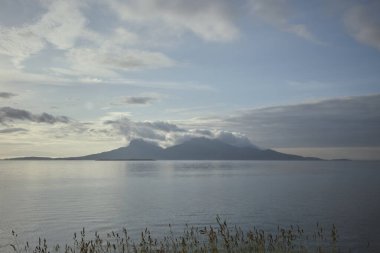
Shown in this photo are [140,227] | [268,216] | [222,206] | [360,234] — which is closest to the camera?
[360,234]

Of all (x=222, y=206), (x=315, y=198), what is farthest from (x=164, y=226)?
(x=315, y=198)

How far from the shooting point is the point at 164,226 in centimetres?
5328

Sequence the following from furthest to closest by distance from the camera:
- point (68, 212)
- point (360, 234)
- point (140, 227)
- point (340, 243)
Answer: point (68, 212), point (140, 227), point (360, 234), point (340, 243)

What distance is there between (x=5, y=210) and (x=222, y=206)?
137 ft

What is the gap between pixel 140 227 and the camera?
173 ft

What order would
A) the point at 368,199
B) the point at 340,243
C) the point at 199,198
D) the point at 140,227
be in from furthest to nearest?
the point at 199,198 → the point at 368,199 → the point at 140,227 → the point at 340,243

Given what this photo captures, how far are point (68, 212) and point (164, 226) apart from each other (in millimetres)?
23980

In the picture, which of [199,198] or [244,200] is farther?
[199,198]

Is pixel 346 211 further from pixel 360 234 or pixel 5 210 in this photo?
pixel 5 210

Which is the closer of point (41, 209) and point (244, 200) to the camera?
point (41, 209)

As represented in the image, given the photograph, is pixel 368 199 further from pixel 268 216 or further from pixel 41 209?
pixel 41 209

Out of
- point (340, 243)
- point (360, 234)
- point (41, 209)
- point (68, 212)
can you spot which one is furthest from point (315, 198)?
point (41, 209)

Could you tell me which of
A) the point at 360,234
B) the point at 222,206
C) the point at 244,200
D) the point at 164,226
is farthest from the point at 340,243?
the point at 244,200

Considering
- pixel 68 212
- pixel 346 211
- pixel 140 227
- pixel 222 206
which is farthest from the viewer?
pixel 222 206
